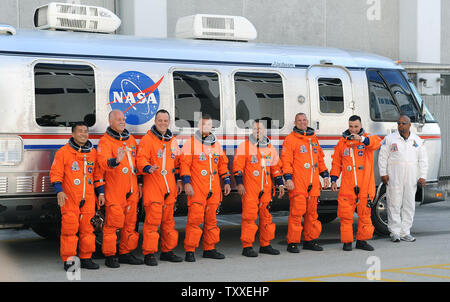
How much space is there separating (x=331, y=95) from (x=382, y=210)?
1914 mm

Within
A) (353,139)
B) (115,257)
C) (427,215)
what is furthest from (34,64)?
(427,215)

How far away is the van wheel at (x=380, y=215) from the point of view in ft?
36.9

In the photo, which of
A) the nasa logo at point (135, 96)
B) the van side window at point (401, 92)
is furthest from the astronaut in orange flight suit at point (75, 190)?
the van side window at point (401, 92)

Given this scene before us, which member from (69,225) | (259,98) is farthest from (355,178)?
(69,225)

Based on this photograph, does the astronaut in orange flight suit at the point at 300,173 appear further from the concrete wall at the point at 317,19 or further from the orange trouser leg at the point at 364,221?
the concrete wall at the point at 317,19

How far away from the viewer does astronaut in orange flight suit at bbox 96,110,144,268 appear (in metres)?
8.84

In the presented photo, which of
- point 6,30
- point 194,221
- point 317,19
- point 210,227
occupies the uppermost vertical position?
point 317,19

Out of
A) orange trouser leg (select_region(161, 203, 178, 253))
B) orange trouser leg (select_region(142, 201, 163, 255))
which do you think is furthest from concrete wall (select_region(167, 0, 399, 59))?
orange trouser leg (select_region(142, 201, 163, 255))

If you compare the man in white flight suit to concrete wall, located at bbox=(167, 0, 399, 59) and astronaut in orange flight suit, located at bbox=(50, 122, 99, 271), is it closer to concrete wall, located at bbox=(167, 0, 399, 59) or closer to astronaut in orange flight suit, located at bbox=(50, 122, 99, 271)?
astronaut in orange flight suit, located at bbox=(50, 122, 99, 271)

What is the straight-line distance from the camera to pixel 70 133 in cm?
917

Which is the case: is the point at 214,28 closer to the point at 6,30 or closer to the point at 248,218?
the point at 248,218

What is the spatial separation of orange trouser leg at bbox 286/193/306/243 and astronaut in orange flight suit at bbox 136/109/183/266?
5.51 feet

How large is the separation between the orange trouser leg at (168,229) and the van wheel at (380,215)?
11.3ft

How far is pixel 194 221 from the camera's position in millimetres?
9289
